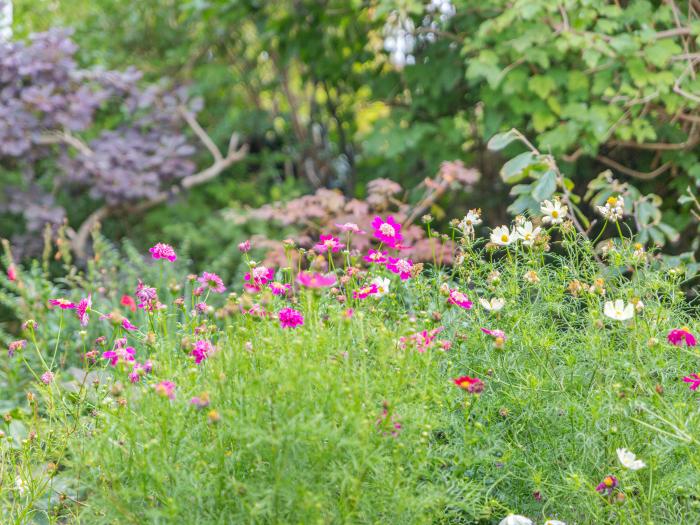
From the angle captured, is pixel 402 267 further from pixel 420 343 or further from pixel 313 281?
pixel 313 281

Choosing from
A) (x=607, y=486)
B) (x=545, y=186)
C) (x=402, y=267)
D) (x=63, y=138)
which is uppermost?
(x=63, y=138)

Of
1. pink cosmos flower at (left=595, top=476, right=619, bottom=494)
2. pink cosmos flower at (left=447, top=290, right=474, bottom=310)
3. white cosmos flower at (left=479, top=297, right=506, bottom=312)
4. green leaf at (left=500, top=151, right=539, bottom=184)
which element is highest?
pink cosmos flower at (left=447, top=290, right=474, bottom=310)

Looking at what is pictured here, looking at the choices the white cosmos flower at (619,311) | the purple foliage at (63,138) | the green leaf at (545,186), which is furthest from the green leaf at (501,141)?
the purple foliage at (63,138)

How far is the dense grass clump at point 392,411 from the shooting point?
1438 millimetres

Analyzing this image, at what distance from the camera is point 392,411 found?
4.84 ft

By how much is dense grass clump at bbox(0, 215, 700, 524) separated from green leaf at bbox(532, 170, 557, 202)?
63cm

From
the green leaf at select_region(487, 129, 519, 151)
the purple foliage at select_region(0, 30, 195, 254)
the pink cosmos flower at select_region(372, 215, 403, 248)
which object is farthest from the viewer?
the purple foliage at select_region(0, 30, 195, 254)

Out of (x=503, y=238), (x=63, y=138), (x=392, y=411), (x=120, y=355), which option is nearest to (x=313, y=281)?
(x=392, y=411)

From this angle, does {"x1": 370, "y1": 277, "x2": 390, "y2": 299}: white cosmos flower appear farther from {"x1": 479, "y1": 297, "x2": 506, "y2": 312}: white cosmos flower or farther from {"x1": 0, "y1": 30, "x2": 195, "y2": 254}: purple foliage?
{"x1": 0, "y1": 30, "x2": 195, "y2": 254}: purple foliage

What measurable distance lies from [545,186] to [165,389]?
1.67 metres

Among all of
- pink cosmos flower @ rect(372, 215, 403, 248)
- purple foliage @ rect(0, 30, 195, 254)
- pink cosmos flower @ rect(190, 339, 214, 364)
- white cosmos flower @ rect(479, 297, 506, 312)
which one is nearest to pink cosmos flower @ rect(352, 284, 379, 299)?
pink cosmos flower @ rect(372, 215, 403, 248)

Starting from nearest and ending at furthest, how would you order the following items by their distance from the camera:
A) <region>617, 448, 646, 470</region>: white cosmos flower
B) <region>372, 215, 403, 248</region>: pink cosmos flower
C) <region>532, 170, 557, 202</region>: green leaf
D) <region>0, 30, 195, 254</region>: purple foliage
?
<region>617, 448, 646, 470</region>: white cosmos flower, <region>372, 215, 403, 248</region>: pink cosmos flower, <region>532, 170, 557, 202</region>: green leaf, <region>0, 30, 195, 254</region>: purple foliage

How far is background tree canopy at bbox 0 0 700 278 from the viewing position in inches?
125

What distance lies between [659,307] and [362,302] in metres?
0.70
